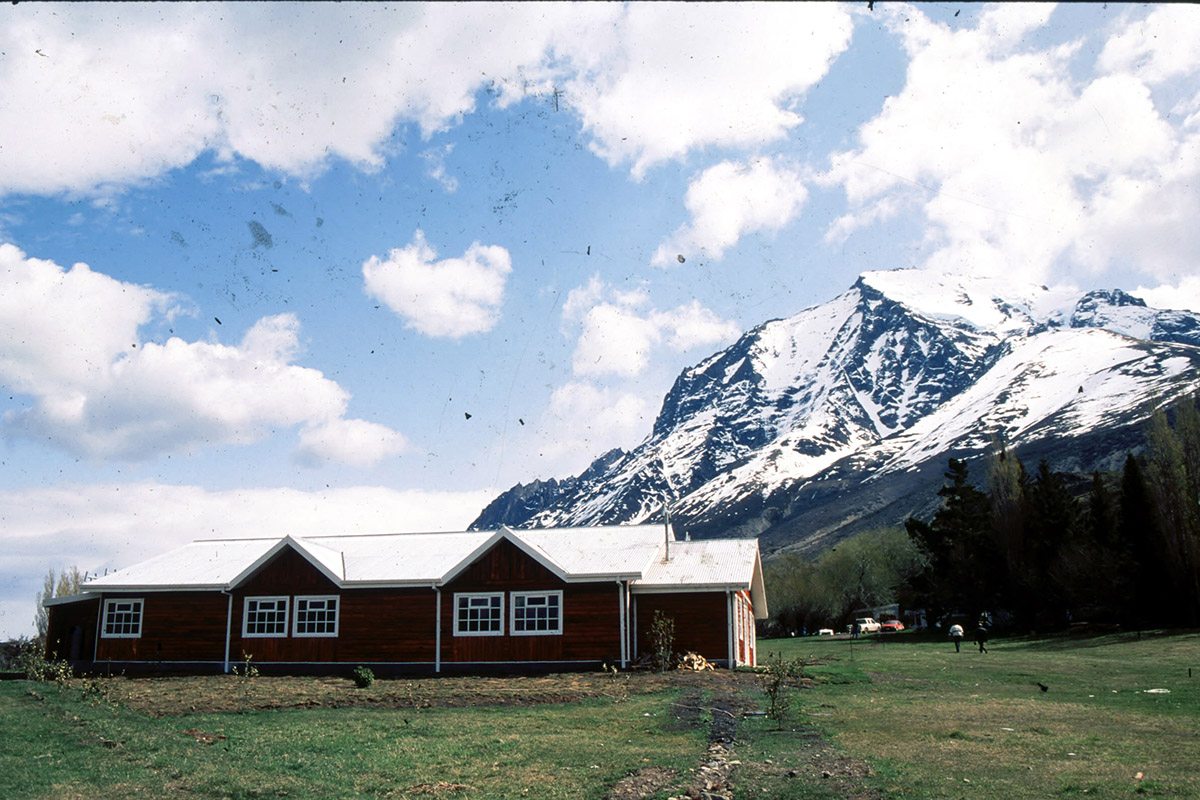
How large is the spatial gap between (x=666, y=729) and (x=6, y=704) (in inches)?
642

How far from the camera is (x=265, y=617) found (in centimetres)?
3356

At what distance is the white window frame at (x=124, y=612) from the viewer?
3488 centimetres

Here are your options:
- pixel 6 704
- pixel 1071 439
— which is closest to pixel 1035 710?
pixel 6 704

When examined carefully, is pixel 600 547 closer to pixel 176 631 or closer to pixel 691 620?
pixel 691 620

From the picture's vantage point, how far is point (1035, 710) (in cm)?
1872

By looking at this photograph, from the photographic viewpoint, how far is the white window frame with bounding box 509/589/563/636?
3133 centimetres

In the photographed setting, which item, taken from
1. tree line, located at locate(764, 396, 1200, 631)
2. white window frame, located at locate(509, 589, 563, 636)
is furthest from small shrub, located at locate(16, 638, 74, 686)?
tree line, located at locate(764, 396, 1200, 631)

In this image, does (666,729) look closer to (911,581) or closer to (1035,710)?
(1035,710)

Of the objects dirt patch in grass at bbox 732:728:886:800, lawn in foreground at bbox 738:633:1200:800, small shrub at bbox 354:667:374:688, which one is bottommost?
lawn in foreground at bbox 738:633:1200:800

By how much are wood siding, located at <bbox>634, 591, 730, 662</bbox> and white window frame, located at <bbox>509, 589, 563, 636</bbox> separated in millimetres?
2805

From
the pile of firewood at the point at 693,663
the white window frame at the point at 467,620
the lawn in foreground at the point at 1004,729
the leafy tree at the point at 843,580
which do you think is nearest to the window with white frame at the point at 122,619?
the white window frame at the point at 467,620

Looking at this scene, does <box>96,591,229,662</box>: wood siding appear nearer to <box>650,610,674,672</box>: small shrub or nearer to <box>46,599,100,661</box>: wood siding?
<box>46,599,100,661</box>: wood siding

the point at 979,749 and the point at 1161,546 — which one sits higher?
the point at 1161,546

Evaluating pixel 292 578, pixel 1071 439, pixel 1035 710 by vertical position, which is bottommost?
pixel 1035 710
